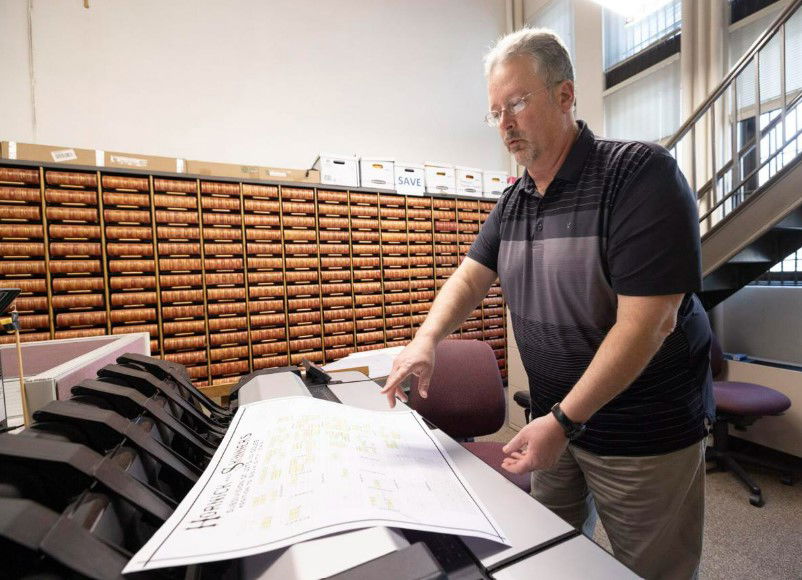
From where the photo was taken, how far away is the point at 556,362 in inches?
35.0

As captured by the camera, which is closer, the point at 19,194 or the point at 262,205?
the point at 19,194

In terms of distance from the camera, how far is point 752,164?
10.5 feet

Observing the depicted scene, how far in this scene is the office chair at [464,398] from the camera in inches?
64.1

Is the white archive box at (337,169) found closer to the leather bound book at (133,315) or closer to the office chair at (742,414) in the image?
the leather bound book at (133,315)

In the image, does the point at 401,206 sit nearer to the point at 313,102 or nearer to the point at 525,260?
the point at 313,102

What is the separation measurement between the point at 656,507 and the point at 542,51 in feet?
3.21

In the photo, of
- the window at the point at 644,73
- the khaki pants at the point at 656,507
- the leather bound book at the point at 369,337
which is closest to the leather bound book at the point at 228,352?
the leather bound book at the point at 369,337

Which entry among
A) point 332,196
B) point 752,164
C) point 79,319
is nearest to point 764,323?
point 752,164

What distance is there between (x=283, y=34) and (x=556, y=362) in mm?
4477

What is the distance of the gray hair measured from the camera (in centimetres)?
79

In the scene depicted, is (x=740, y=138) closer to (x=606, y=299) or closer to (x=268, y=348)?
(x=606, y=299)

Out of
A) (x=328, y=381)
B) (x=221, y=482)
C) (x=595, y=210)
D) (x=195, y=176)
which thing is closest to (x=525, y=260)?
(x=595, y=210)

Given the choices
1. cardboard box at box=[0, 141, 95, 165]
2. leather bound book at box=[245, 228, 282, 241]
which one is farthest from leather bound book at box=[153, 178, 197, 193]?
leather bound book at box=[245, 228, 282, 241]

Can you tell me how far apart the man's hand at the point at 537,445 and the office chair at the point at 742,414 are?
191cm
